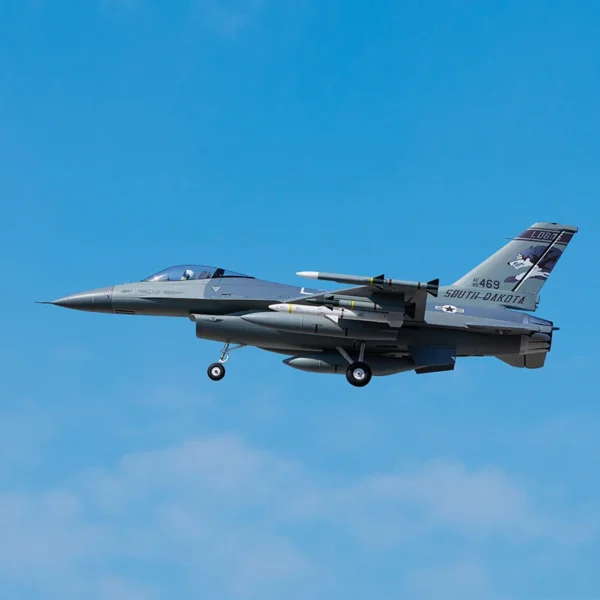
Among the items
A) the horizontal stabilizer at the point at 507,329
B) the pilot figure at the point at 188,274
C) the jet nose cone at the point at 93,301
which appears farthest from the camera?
the pilot figure at the point at 188,274

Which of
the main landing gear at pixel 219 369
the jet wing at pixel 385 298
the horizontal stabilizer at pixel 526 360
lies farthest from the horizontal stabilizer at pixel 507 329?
the main landing gear at pixel 219 369

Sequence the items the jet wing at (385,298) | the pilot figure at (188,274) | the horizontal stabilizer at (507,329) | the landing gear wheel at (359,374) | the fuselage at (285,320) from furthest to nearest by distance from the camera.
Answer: the pilot figure at (188,274) < the landing gear wheel at (359,374) < the fuselage at (285,320) < the horizontal stabilizer at (507,329) < the jet wing at (385,298)

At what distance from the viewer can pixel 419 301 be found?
23391 mm

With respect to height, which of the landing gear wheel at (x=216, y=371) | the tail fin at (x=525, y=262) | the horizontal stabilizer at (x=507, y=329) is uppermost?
the tail fin at (x=525, y=262)

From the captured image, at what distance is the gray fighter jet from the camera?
78.0 ft

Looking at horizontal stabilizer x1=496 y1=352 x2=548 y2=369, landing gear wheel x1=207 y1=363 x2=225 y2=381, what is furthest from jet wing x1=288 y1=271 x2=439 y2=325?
horizontal stabilizer x1=496 y1=352 x2=548 y2=369

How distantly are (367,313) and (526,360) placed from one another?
465cm

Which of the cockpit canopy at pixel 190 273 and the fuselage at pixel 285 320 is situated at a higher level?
the cockpit canopy at pixel 190 273

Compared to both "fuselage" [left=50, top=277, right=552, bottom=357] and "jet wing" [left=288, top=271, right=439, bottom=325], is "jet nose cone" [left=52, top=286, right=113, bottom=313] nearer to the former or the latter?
"fuselage" [left=50, top=277, right=552, bottom=357]

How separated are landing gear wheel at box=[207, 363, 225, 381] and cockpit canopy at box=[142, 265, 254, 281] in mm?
2179

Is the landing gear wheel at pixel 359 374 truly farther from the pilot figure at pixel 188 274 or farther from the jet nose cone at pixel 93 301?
the jet nose cone at pixel 93 301

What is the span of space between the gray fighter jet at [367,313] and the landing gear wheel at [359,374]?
0.02 m

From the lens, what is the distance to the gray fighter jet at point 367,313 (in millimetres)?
23766

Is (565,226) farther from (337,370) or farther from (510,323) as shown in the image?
(337,370)
